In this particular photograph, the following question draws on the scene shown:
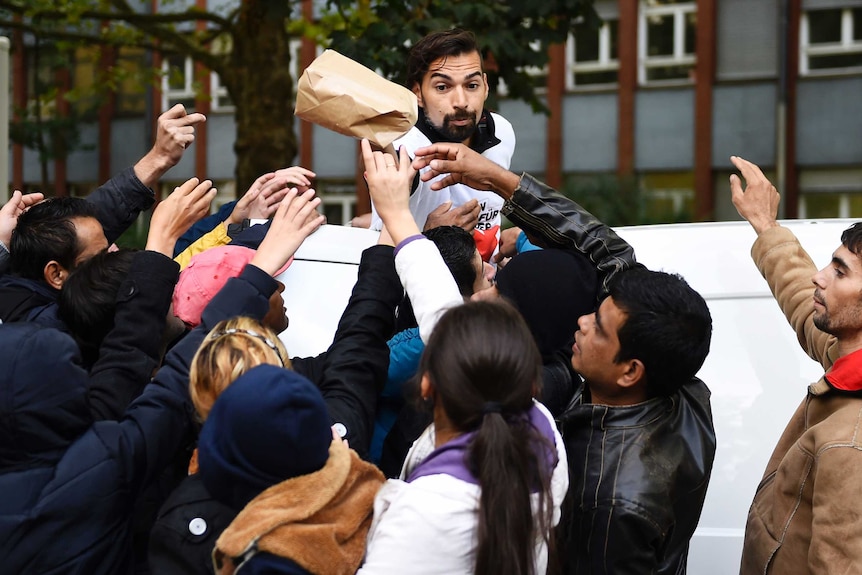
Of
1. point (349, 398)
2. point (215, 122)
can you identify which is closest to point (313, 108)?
point (349, 398)

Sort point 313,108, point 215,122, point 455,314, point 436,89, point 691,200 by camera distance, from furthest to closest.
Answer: point 215,122, point 691,200, point 436,89, point 313,108, point 455,314

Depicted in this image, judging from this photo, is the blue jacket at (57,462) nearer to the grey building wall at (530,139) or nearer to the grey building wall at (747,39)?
the grey building wall at (530,139)

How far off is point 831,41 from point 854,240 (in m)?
17.3

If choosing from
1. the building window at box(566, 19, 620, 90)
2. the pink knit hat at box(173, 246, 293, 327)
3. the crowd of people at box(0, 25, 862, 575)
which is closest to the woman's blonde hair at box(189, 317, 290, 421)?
the crowd of people at box(0, 25, 862, 575)

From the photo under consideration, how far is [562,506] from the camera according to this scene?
2.42 metres

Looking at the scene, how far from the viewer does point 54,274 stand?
9.60ft

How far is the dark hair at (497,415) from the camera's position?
1.91m

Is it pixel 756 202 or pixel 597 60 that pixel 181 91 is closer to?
pixel 597 60

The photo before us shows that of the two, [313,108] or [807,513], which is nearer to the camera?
[807,513]

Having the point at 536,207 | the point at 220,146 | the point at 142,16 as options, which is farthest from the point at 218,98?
the point at 536,207

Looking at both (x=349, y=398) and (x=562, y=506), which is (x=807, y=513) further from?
(x=349, y=398)

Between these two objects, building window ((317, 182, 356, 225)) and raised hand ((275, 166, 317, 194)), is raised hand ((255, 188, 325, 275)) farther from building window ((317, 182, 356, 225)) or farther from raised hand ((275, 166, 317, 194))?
building window ((317, 182, 356, 225))

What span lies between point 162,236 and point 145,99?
21186 millimetres

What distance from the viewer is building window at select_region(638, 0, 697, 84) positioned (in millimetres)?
19469
